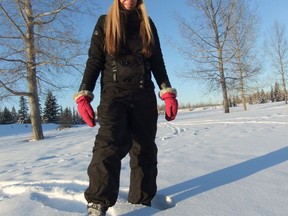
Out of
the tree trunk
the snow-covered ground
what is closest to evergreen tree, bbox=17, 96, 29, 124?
the tree trunk

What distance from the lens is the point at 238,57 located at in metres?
20.9

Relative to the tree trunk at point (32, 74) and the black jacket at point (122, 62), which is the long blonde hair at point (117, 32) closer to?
the black jacket at point (122, 62)

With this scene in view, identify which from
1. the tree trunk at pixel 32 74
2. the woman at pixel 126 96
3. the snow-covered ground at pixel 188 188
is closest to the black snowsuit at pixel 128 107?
the woman at pixel 126 96

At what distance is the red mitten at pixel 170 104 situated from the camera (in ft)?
8.34

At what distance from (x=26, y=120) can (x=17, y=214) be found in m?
50.5

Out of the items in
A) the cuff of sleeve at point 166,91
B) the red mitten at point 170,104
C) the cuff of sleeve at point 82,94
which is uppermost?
the cuff of sleeve at point 82,94

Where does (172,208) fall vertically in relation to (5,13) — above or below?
below

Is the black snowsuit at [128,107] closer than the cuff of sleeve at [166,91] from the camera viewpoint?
Yes

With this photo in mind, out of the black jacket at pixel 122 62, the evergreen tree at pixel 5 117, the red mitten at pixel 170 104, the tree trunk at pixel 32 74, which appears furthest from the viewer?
the evergreen tree at pixel 5 117

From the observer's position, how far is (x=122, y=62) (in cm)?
245

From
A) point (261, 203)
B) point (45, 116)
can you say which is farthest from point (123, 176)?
point (45, 116)

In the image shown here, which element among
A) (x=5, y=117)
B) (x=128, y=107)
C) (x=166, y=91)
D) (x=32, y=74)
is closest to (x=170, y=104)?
(x=166, y=91)

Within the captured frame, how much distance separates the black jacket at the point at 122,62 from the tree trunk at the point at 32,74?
323 inches

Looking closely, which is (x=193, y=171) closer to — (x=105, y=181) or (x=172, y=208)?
(x=172, y=208)
